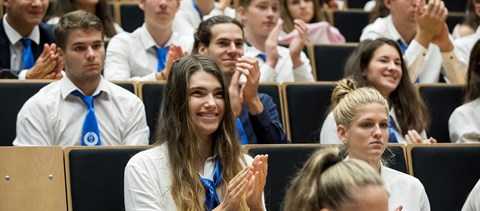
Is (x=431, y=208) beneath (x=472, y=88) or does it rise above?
beneath

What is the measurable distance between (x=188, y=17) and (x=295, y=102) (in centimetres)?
93

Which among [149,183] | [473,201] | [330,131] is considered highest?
[330,131]

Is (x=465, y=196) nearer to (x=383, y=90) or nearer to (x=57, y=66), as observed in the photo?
(x=383, y=90)

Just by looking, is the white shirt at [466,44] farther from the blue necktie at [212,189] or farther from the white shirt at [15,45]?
the blue necktie at [212,189]

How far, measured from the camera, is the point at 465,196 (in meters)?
2.83

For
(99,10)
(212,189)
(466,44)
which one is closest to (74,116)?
(212,189)

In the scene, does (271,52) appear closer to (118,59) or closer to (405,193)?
(118,59)

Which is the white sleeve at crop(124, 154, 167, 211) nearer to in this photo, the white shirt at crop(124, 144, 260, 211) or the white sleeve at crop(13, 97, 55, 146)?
the white shirt at crop(124, 144, 260, 211)

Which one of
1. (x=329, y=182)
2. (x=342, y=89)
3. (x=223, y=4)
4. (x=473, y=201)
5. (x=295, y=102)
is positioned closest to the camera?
(x=329, y=182)

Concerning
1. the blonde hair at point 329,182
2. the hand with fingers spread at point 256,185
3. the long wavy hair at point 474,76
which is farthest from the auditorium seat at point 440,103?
the blonde hair at point 329,182

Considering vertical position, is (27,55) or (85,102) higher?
(27,55)

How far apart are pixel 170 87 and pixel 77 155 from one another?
308 mm

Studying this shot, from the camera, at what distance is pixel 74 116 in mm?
2920

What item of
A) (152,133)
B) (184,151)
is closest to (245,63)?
(152,133)
